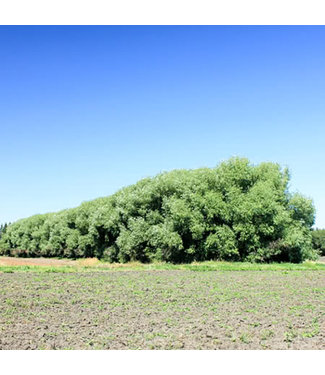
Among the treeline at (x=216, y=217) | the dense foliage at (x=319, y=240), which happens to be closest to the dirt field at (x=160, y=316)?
the treeline at (x=216, y=217)

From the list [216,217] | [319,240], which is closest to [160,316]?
[216,217]

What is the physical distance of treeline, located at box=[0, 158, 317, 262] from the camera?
45.5 meters

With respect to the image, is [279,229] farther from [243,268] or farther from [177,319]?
[177,319]

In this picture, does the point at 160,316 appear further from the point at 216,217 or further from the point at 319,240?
the point at 319,240

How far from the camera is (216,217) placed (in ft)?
159

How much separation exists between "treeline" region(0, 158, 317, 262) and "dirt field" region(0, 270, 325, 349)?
74.4ft

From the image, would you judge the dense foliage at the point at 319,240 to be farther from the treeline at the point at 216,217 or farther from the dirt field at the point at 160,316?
the dirt field at the point at 160,316

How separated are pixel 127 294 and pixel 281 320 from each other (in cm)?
843

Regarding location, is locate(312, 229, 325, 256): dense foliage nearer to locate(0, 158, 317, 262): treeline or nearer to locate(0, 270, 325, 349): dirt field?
locate(0, 158, 317, 262): treeline

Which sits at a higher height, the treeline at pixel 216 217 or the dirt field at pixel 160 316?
the treeline at pixel 216 217

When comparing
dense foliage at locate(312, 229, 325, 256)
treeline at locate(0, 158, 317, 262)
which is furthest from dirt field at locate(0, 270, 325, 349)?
dense foliage at locate(312, 229, 325, 256)

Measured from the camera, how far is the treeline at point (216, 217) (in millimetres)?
45500

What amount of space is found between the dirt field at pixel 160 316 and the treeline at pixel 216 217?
22683 mm

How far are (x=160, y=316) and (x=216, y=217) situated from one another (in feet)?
116
